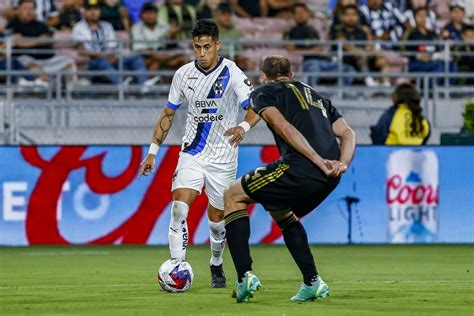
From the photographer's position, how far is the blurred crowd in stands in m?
21.8

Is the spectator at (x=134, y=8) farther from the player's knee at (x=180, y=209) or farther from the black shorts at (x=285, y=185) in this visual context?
the black shorts at (x=285, y=185)

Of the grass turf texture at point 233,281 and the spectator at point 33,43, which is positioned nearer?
the grass turf texture at point 233,281

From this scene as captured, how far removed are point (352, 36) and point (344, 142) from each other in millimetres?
13845

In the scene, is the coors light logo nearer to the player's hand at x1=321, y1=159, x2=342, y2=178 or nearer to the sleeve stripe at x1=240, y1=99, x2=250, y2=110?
the sleeve stripe at x1=240, y1=99, x2=250, y2=110

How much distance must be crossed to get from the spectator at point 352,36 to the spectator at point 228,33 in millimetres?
1784

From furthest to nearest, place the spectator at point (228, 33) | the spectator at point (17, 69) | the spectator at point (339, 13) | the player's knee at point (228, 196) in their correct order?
the spectator at point (339, 13) → the spectator at point (228, 33) → the spectator at point (17, 69) → the player's knee at point (228, 196)

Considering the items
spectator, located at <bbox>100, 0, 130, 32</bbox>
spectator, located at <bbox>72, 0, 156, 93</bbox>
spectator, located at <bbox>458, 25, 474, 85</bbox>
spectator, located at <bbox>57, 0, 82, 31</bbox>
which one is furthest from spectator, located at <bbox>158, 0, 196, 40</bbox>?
spectator, located at <bbox>458, 25, 474, 85</bbox>

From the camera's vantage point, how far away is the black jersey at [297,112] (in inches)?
356

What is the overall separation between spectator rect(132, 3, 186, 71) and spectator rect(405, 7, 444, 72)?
4.26 m

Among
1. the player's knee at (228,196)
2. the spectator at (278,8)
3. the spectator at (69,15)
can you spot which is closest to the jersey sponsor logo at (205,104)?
the player's knee at (228,196)

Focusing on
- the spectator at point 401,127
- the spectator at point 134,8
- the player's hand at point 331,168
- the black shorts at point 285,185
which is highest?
the player's hand at point 331,168

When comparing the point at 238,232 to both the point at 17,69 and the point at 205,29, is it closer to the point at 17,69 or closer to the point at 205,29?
the point at 205,29

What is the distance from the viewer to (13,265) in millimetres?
14117

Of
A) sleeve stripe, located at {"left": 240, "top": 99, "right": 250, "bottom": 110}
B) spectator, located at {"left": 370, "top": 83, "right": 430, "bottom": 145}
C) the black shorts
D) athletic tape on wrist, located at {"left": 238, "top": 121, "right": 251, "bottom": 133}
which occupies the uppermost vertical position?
sleeve stripe, located at {"left": 240, "top": 99, "right": 250, "bottom": 110}
